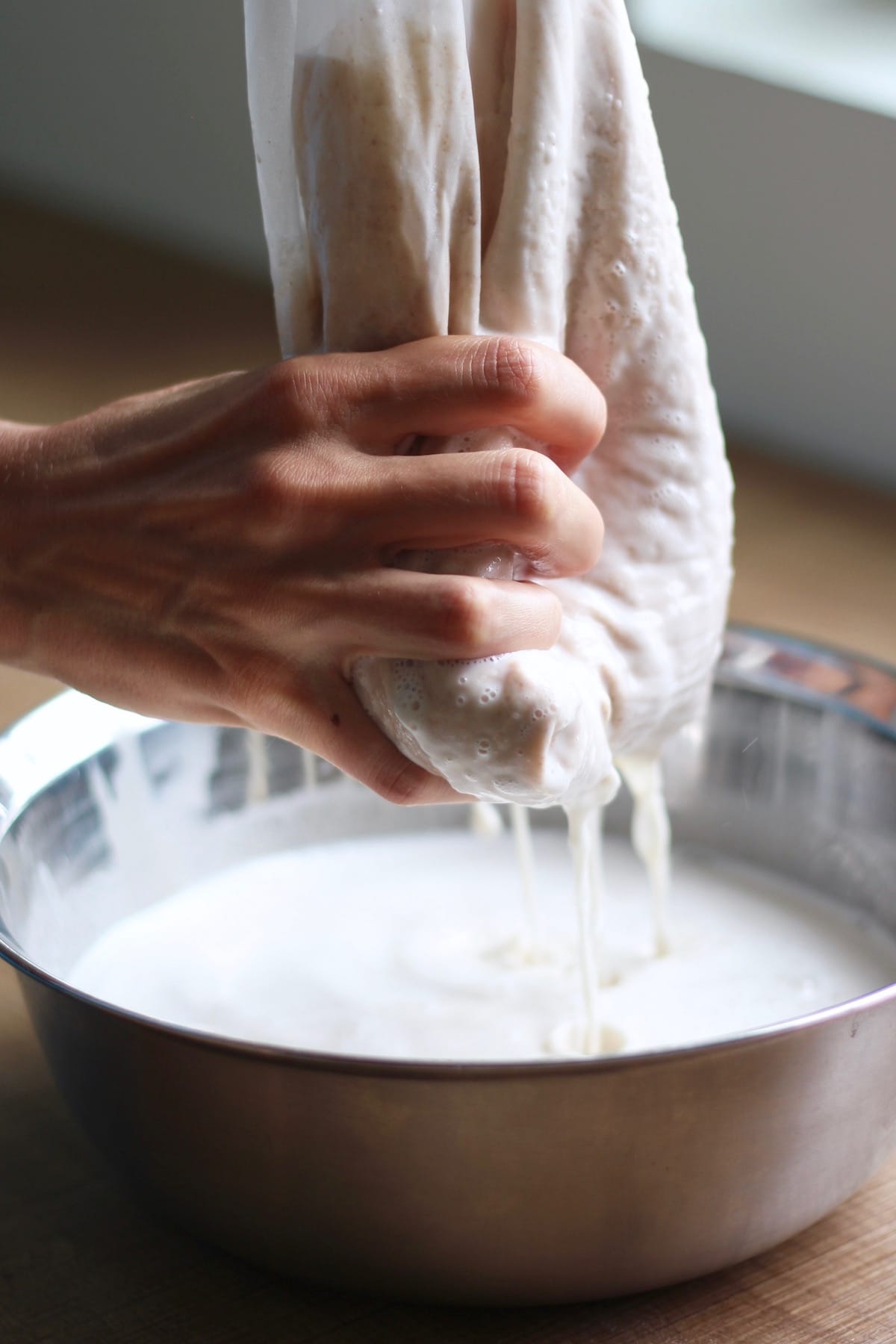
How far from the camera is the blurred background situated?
4.47 feet

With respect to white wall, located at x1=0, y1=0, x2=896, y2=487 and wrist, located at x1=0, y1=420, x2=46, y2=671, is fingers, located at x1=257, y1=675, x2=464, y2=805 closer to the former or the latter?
wrist, located at x1=0, y1=420, x2=46, y2=671

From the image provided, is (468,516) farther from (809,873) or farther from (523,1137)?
(809,873)

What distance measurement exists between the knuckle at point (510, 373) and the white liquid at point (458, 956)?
334mm

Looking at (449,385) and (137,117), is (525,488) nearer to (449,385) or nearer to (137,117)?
(449,385)

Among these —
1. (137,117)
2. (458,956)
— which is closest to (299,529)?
(458,956)

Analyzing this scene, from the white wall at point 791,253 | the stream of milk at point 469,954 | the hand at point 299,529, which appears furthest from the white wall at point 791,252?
the hand at point 299,529

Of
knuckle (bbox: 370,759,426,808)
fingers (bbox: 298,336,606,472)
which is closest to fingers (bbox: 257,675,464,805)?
knuckle (bbox: 370,759,426,808)

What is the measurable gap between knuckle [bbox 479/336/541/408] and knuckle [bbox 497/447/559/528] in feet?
0.07

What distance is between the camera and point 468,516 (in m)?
0.55

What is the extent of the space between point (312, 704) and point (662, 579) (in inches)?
6.7

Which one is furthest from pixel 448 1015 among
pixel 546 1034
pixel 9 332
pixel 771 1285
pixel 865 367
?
pixel 9 332

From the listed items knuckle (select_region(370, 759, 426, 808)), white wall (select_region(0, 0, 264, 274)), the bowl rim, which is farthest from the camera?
white wall (select_region(0, 0, 264, 274))

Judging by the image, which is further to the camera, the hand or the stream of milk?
the stream of milk

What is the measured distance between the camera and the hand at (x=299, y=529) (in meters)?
0.56
